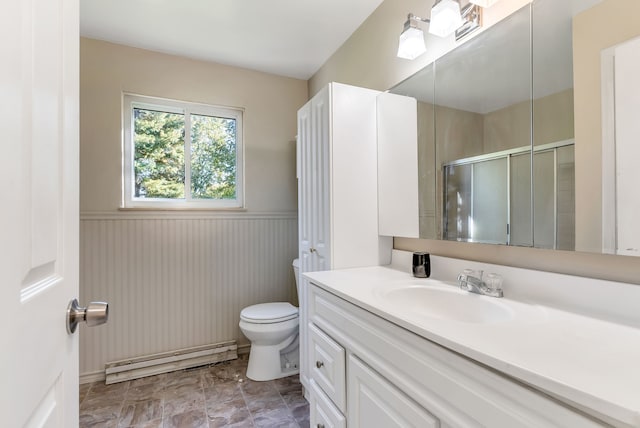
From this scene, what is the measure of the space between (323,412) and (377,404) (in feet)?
1.42

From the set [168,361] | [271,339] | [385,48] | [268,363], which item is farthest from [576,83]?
[168,361]

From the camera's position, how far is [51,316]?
0.48 m

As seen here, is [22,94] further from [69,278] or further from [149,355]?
[149,355]

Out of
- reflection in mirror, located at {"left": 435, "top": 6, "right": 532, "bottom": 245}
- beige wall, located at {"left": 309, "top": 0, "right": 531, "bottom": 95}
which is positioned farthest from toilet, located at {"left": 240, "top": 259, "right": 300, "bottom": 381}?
beige wall, located at {"left": 309, "top": 0, "right": 531, "bottom": 95}

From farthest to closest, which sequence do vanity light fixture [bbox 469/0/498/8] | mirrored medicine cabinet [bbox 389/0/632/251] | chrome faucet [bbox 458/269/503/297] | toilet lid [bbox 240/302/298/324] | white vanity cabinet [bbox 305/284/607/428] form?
1. toilet lid [bbox 240/302/298/324]
2. vanity light fixture [bbox 469/0/498/8]
3. chrome faucet [bbox 458/269/503/297]
4. mirrored medicine cabinet [bbox 389/0/632/251]
5. white vanity cabinet [bbox 305/284/607/428]

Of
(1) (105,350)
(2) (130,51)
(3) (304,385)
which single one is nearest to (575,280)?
(3) (304,385)

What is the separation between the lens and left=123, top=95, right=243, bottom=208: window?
2154 mm

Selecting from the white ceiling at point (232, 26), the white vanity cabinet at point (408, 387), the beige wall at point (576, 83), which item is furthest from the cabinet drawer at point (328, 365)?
the white ceiling at point (232, 26)

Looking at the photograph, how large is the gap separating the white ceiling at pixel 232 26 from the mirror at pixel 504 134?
0.81 m

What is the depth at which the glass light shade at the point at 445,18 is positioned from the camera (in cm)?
116

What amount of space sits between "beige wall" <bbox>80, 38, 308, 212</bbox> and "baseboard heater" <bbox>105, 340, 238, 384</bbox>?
1.06 m

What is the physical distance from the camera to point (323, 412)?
1182 millimetres

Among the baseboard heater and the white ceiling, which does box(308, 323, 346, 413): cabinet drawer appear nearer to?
the baseboard heater

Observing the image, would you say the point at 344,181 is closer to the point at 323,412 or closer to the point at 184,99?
the point at 323,412
